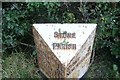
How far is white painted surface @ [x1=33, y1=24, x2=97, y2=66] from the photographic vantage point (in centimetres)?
251

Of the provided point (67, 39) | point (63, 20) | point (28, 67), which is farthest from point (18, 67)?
point (67, 39)

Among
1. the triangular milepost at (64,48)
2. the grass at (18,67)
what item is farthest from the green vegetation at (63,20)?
the triangular milepost at (64,48)

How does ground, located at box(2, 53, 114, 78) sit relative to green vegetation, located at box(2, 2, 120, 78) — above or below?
below

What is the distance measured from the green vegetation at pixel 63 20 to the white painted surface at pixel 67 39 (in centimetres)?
63

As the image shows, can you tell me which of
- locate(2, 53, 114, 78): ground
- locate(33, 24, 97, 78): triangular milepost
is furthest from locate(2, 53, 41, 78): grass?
locate(33, 24, 97, 78): triangular milepost

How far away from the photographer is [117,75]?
320 centimetres

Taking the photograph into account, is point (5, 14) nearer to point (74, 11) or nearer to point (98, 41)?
point (74, 11)

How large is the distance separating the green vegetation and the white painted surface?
0.63 m

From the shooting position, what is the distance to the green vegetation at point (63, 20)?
130 inches

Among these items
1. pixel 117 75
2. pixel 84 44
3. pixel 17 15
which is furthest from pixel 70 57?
pixel 17 15

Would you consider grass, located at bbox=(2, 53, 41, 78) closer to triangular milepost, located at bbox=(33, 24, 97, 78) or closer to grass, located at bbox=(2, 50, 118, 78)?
grass, located at bbox=(2, 50, 118, 78)

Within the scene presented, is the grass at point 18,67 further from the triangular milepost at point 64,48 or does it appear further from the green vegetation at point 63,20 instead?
the triangular milepost at point 64,48

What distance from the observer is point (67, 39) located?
2.61 meters

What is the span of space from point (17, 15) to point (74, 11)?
0.52m
